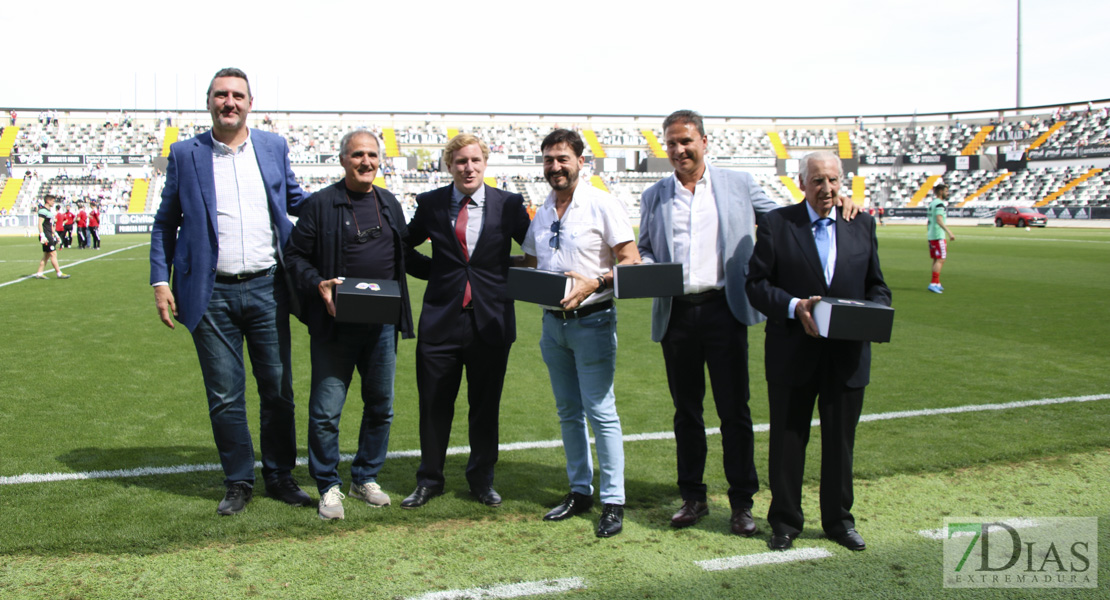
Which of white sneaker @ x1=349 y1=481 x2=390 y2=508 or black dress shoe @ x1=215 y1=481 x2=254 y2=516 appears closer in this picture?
black dress shoe @ x1=215 y1=481 x2=254 y2=516

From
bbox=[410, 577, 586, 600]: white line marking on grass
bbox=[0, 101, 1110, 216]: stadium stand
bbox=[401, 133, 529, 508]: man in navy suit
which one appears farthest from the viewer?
bbox=[0, 101, 1110, 216]: stadium stand

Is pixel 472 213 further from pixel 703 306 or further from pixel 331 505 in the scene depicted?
pixel 331 505

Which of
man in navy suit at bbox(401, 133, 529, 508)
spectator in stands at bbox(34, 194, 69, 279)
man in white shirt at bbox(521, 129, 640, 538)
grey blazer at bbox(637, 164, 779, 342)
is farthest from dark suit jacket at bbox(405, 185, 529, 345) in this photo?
spectator in stands at bbox(34, 194, 69, 279)

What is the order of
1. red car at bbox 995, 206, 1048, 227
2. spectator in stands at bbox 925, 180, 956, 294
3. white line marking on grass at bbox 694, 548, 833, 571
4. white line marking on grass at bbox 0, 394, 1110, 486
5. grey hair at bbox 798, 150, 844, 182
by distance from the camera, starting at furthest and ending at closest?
red car at bbox 995, 206, 1048, 227, spectator in stands at bbox 925, 180, 956, 294, white line marking on grass at bbox 0, 394, 1110, 486, grey hair at bbox 798, 150, 844, 182, white line marking on grass at bbox 694, 548, 833, 571

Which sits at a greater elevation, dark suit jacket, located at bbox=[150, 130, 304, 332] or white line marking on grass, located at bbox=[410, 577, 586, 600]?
dark suit jacket, located at bbox=[150, 130, 304, 332]

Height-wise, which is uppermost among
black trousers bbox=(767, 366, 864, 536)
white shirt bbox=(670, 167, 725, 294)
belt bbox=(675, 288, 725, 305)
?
white shirt bbox=(670, 167, 725, 294)

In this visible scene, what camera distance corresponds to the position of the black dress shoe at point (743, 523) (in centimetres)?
364

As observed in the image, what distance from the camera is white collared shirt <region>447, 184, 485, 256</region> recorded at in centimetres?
411

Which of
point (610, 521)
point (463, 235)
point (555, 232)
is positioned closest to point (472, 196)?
point (463, 235)

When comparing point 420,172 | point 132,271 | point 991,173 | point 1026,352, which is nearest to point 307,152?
point 420,172

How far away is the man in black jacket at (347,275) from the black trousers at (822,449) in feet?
6.27

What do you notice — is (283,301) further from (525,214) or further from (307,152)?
(307,152)

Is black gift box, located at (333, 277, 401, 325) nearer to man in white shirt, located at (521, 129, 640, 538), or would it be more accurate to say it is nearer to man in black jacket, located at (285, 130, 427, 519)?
man in black jacket, located at (285, 130, 427, 519)

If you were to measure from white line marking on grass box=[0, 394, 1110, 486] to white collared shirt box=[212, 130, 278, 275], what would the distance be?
143cm
